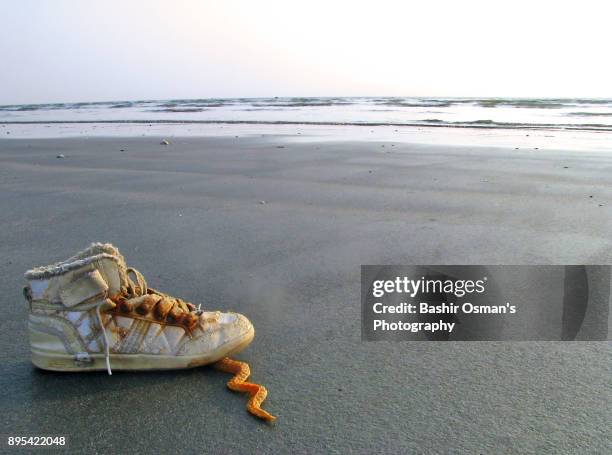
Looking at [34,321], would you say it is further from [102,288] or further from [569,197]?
[569,197]

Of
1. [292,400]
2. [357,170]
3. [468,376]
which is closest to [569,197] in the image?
[357,170]

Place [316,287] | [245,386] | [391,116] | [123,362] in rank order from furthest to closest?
[391,116] → [316,287] → [123,362] → [245,386]

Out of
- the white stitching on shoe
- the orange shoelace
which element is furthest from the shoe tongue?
the orange shoelace

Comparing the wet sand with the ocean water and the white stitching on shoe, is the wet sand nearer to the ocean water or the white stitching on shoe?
the white stitching on shoe

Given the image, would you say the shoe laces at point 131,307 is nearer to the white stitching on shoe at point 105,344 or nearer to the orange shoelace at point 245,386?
the white stitching on shoe at point 105,344

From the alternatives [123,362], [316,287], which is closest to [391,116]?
[316,287]

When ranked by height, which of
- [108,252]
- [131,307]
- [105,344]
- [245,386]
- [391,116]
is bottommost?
[245,386]

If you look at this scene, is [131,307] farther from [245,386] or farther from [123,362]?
[245,386]
